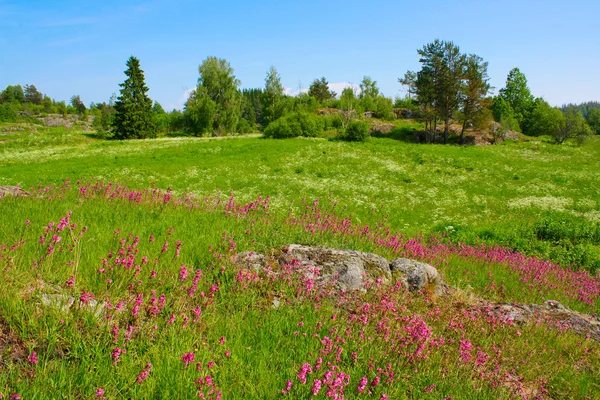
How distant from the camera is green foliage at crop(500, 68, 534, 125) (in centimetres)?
8569

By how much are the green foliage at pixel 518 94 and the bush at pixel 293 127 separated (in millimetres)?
64748

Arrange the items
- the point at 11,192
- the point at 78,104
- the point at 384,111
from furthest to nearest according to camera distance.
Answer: the point at 78,104, the point at 384,111, the point at 11,192

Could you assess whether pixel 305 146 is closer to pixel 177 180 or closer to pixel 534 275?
pixel 177 180

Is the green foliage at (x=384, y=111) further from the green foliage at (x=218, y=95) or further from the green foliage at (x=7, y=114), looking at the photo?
the green foliage at (x=7, y=114)

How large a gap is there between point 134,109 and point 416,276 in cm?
6282

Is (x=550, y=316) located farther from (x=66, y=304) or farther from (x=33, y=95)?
(x=33, y=95)

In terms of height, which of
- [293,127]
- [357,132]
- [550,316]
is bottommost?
[550,316]

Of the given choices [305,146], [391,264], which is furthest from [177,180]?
[391,264]

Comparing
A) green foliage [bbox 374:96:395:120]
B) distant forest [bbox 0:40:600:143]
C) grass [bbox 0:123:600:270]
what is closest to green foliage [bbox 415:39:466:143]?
distant forest [bbox 0:40:600:143]

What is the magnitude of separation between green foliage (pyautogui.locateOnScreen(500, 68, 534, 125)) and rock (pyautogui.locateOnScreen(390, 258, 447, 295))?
95.2 m

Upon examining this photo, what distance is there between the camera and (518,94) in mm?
87250

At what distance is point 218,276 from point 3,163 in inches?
1459

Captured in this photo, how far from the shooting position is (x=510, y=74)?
8962 centimetres

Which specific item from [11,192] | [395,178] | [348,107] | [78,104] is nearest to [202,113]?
[348,107]
